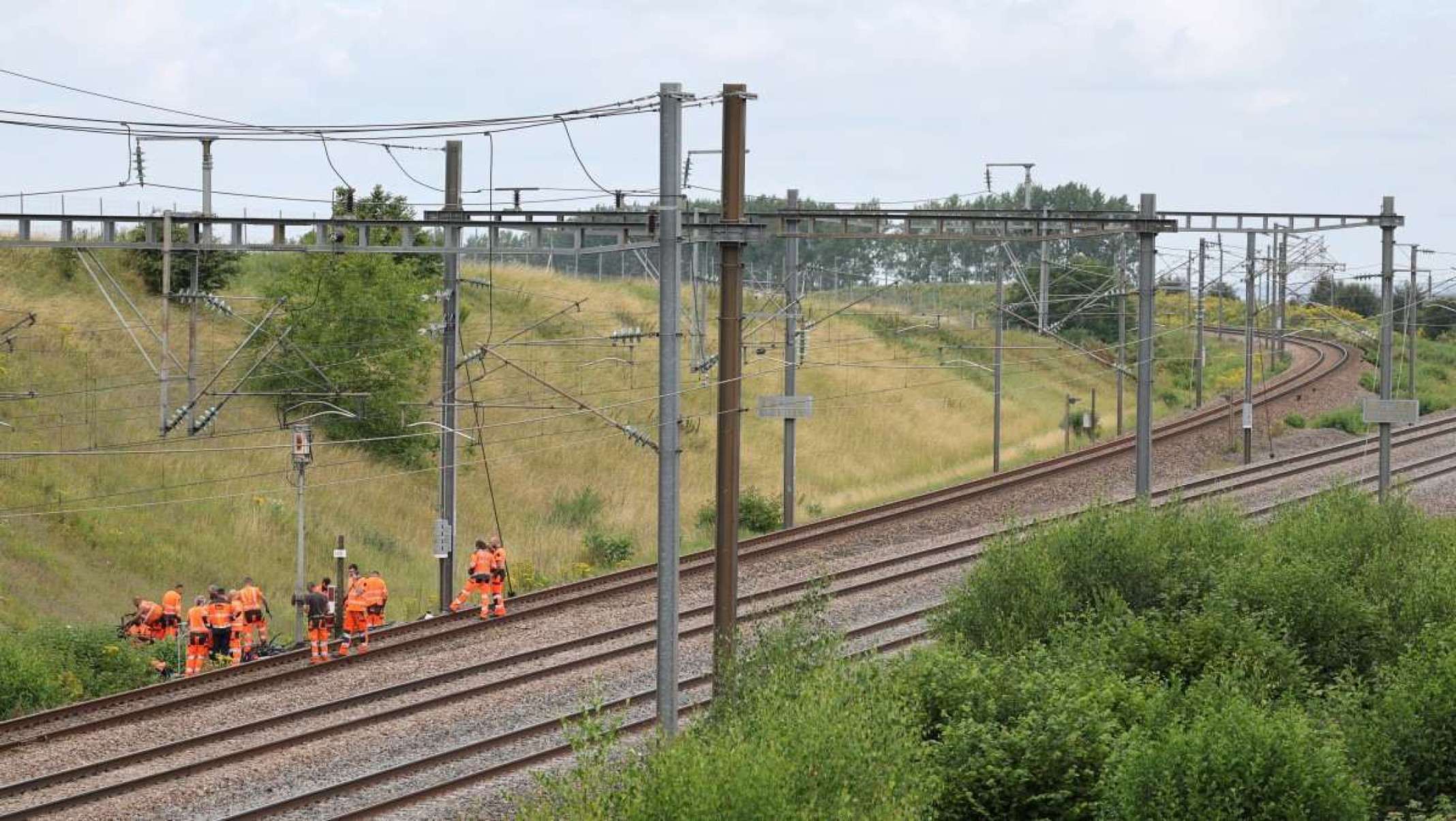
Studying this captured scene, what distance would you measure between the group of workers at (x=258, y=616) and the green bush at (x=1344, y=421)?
2934 centimetres

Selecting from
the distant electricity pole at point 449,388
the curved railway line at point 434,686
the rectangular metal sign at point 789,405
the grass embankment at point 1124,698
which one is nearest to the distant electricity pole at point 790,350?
the rectangular metal sign at point 789,405

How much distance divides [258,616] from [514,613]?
4100 millimetres

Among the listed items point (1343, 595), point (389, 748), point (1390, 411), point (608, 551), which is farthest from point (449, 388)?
point (1390, 411)

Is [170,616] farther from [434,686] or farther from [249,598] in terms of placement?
[434,686]

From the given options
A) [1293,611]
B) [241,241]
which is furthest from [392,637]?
[1293,611]

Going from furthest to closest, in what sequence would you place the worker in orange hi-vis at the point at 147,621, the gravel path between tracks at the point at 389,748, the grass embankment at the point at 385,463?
1. the grass embankment at the point at 385,463
2. the worker in orange hi-vis at the point at 147,621
3. the gravel path between tracks at the point at 389,748

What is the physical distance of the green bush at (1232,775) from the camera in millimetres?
16000

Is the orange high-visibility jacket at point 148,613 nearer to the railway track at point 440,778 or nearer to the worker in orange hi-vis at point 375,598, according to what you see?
the worker in orange hi-vis at point 375,598

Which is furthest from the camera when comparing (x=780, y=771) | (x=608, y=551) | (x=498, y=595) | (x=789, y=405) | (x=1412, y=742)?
(x=608, y=551)

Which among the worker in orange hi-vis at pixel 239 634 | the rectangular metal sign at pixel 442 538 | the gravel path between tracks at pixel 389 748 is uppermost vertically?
the rectangular metal sign at pixel 442 538

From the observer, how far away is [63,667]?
24828 mm

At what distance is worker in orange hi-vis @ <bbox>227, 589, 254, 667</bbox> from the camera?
26.2 metres

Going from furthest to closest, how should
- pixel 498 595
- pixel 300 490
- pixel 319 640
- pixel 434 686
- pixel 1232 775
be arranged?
pixel 498 595, pixel 300 490, pixel 319 640, pixel 434 686, pixel 1232 775

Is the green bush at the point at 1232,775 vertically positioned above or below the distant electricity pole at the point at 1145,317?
below
